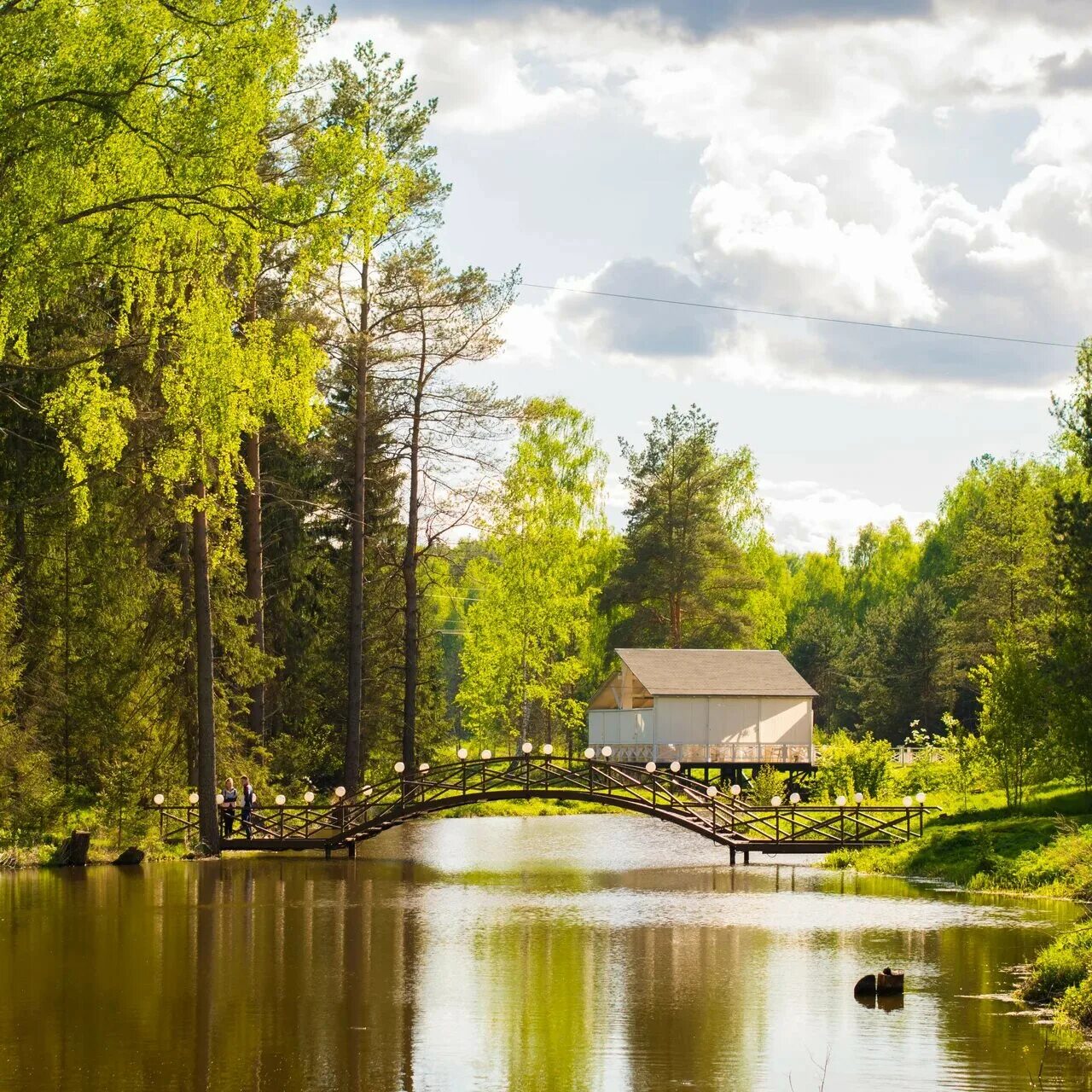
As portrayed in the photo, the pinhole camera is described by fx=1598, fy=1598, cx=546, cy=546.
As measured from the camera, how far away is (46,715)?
32.3 meters

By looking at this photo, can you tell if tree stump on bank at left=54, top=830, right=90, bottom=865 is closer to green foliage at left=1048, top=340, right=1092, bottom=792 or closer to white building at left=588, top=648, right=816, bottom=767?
green foliage at left=1048, top=340, right=1092, bottom=792

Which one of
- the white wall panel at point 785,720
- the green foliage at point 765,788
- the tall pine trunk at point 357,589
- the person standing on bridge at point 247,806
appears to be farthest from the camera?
the white wall panel at point 785,720

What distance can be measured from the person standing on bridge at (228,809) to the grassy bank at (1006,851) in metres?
11.7

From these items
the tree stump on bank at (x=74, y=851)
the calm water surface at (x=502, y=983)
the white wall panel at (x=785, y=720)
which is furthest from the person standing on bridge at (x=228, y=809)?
the white wall panel at (x=785, y=720)

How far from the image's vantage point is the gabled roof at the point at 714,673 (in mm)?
49688

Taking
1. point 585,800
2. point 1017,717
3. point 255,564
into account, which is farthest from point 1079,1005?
point 255,564

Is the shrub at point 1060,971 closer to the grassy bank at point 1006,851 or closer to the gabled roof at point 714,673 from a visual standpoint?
the grassy bank at point 1006,851

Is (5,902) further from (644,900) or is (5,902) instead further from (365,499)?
(365,499)

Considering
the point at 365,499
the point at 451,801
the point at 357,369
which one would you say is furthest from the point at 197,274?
the point at 365,499

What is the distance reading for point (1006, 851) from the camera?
26.6 m

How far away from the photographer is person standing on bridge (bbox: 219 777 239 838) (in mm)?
31688

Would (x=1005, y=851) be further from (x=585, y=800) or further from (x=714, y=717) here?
(x=714, y=717)

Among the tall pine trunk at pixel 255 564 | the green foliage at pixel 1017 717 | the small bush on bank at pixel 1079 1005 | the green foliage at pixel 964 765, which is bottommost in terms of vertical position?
the small bush on bank at pixel 1079 1005

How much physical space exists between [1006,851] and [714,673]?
24.4m
